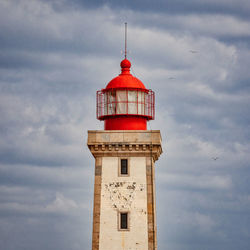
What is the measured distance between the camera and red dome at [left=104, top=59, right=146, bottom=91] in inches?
1227

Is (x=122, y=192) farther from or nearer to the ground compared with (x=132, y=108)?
nearer to the ground

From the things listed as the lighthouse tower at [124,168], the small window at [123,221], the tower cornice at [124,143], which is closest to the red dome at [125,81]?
the lighthouse tower at [124,168]

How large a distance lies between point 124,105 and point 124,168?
352 cm

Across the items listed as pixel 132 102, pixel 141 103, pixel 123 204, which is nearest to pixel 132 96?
pixel 132 102

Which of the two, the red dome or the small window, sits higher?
the red dome

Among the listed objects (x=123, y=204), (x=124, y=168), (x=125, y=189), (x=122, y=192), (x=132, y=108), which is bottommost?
(x=123, y=204)

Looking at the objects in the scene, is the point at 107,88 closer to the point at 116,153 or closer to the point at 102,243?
the point at 116,153

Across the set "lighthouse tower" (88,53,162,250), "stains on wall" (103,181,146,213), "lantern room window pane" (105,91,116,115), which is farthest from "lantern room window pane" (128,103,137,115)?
"stains on wall" (103,181,146,213)

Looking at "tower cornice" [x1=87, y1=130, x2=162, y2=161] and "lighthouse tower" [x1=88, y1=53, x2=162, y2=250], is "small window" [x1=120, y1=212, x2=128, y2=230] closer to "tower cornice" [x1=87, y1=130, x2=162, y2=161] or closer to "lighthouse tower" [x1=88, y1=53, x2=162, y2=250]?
"lighthouse tower" [x1=88, y1=53, x2=162, y2=250]

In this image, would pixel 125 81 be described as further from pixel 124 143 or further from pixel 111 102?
pixel 124 143

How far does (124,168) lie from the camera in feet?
99.4

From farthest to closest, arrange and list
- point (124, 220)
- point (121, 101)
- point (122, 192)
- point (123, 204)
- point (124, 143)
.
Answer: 1. point (121, 101)
2. point (124, 143)
3. point (122, 192)
4. point (123, 204)
5. point (124, 220)

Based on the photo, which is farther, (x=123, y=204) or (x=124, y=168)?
(x=124, y=168)

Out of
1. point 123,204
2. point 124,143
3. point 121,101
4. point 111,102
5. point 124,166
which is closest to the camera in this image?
point 123,204
